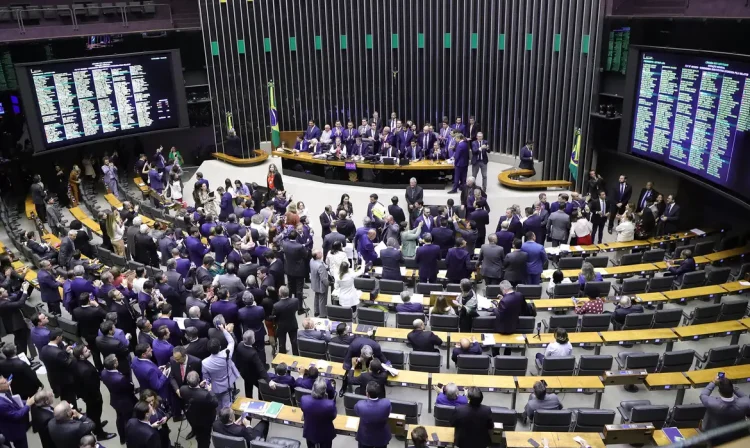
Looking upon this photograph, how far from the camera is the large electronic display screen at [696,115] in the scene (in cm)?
1007

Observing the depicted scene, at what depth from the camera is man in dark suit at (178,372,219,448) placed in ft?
19.6

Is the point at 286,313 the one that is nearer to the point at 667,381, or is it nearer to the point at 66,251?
the point at 66,251

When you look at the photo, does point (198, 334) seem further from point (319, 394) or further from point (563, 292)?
point (563, 292)

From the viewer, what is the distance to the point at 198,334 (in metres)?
7.14

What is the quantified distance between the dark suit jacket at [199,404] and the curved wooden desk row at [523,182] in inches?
432

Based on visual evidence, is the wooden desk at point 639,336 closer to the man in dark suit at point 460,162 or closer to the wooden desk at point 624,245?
the wooden desk at point 624,245

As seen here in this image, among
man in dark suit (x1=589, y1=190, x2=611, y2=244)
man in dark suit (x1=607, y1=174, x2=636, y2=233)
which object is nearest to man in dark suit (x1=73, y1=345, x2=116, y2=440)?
Result: man in dark suit (x1=589, y1=190, x2=611, y2=244)

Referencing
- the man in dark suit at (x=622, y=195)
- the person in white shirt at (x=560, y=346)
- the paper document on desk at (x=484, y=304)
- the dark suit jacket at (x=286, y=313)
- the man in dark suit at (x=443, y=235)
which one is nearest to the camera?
the person in white shirt at (x=560, y=346)

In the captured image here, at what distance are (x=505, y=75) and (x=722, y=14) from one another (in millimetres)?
6748

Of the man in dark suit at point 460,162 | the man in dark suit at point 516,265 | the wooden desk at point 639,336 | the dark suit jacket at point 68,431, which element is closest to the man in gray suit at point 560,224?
the man in dark suit at point 516,265

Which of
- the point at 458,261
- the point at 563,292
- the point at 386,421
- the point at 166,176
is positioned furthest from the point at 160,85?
the point at 386,421

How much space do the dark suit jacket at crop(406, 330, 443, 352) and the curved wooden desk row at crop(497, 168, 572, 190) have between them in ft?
28.4

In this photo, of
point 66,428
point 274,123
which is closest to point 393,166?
point 274,123

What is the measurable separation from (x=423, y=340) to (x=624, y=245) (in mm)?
6114
